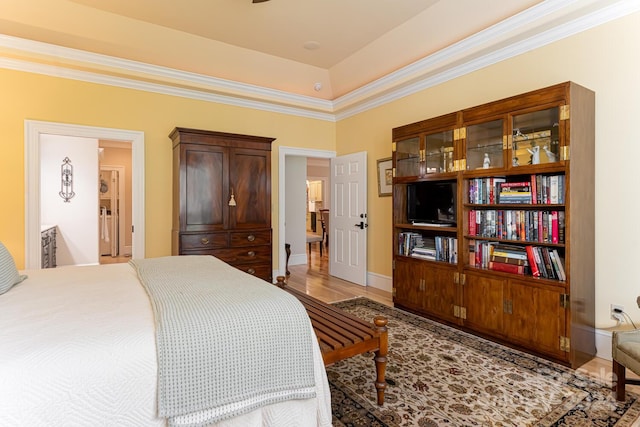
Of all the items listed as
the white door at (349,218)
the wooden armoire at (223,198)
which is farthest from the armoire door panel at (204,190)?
the white door at (349,218)

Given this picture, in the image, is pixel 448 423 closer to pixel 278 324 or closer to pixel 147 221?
pixel 278 324

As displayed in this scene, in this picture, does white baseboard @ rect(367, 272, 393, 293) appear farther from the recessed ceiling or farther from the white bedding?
the white bedding

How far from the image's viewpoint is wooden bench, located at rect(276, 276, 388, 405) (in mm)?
1723

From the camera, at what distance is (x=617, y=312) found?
8.21 feet

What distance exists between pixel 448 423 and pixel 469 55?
3.24 metres

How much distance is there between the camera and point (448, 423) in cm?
176

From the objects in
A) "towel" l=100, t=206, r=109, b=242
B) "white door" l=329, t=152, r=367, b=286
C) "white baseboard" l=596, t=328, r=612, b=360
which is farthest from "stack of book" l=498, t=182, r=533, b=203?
"towel" l=100, t=206, r=109, b=242

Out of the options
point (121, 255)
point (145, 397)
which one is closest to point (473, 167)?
point (145, 397)

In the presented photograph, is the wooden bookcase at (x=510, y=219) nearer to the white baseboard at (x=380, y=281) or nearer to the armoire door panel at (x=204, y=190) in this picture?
the white baseboard at (x=380, y=281)

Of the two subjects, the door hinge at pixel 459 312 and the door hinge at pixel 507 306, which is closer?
the door hinge at pixel 507 306

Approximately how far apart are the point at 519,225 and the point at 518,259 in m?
0.29

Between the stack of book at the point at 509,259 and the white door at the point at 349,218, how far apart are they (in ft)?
6.81

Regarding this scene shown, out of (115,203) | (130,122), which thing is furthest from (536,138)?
(115,203)

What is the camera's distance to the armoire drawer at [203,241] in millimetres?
3637
